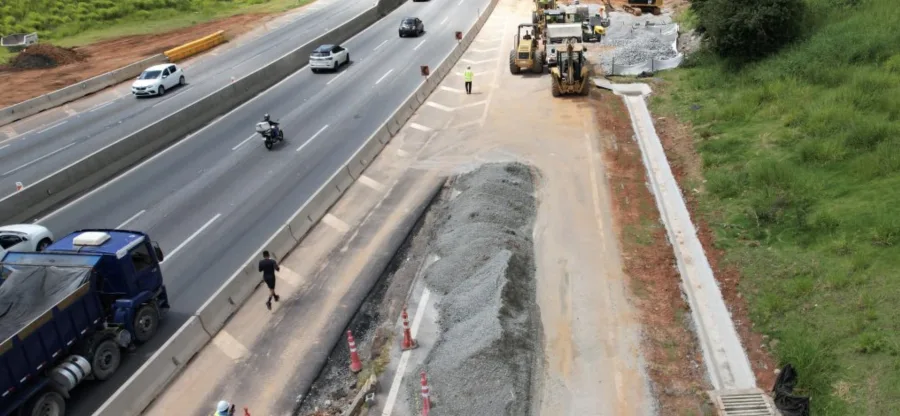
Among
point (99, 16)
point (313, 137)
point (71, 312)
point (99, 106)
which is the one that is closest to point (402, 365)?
point (71, 312)

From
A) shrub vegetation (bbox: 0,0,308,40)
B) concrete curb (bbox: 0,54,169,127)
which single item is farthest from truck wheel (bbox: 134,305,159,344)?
shrub vegetation (bbox: 0,0,308,40)

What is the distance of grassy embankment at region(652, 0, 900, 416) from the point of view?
12.5m

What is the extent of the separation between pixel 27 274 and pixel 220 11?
55.9m

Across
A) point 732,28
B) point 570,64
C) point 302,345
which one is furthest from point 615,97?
point 302,345

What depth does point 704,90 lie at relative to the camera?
1179 inches

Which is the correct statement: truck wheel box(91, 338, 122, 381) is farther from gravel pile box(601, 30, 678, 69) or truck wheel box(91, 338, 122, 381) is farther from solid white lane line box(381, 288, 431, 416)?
gravel pile box(601, 30, 678, 69)

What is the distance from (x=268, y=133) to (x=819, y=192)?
2030cm

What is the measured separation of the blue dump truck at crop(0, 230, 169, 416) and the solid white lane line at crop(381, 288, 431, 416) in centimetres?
627

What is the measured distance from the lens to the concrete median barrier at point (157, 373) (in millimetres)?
12531

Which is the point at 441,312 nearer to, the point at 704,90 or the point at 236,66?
the point at 704,90

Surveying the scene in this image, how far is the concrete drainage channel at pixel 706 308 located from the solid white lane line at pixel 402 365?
6.32 metres

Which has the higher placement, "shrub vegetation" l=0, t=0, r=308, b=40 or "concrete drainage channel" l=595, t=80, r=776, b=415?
"shrub vegetation" l=0, t=0, r=308, b=40

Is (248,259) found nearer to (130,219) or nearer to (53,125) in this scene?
(130,219)

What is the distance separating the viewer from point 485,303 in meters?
14.7
